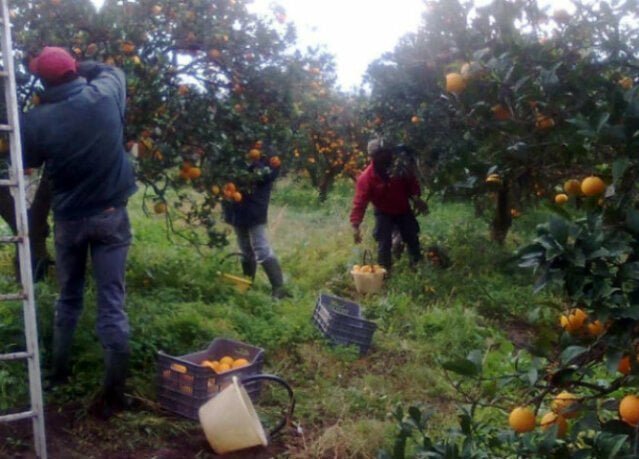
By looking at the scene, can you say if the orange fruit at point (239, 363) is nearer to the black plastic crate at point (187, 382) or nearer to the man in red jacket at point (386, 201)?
the black plastic crate at point (187, 382)

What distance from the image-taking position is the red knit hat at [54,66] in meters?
4.32

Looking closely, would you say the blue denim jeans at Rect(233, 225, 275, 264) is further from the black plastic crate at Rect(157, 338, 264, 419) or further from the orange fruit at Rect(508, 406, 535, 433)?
the orange fruit at Rect(508, 406, 535, 433)

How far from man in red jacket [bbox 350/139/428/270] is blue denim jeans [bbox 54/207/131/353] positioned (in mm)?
4541

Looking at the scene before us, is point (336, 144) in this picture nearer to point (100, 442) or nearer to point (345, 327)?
point (345, 327)

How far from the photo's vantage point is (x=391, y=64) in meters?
8.84

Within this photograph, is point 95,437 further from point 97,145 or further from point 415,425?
point 415,425

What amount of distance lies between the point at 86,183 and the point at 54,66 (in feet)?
1.97

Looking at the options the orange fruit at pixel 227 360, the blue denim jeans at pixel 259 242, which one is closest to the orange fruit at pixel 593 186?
the orange fruit at pixel 227 360

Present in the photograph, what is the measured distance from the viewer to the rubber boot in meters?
7.38

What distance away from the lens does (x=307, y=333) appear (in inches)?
242

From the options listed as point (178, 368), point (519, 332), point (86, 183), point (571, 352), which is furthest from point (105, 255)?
point (519, 332)

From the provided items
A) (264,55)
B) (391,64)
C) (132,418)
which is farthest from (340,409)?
(391,64)

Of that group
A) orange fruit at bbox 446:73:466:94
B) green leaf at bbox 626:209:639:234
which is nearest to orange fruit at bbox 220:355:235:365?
orange fruit at bbox 446:73:466:94

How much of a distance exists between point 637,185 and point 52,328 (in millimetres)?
3801
